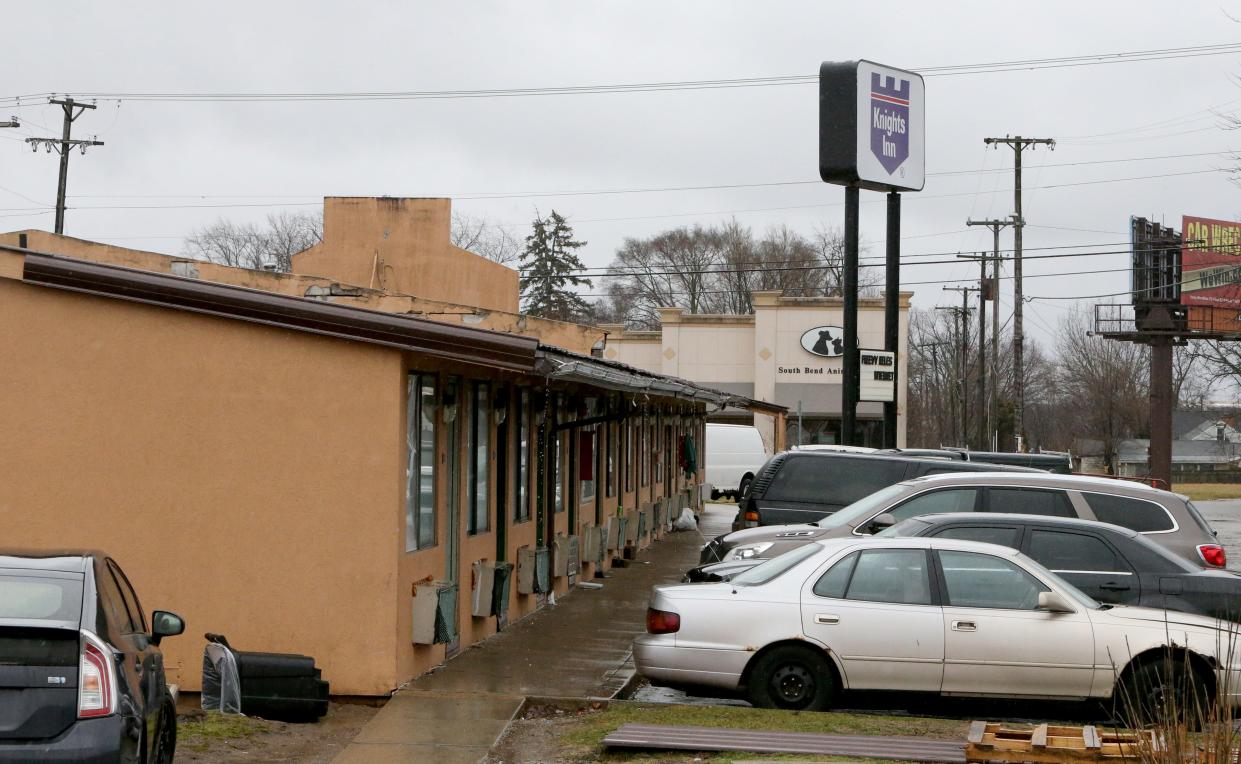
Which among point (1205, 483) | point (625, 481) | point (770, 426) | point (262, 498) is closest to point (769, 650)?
point (262, 498)

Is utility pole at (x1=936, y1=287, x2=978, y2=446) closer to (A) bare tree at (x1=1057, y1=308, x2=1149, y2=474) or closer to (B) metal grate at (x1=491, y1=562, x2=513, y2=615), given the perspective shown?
(A) bare tree at (x1=1057, y1=308, x2=1149, y2=474)

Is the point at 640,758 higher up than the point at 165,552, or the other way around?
the point at 165,552

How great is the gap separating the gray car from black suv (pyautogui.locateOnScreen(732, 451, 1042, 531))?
6.67ft

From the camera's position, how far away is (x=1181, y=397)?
102125mm

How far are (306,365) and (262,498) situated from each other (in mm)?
Result: 1150

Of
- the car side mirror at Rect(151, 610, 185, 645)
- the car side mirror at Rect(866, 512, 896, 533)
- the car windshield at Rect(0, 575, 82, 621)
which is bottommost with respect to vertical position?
the car side mirror at Rect(151, 610, 185, 645)

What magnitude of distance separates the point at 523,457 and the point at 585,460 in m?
3.08

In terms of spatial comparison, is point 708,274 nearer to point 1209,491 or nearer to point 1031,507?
point 1209,491

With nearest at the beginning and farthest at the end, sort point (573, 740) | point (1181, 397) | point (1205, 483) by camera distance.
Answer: point (573, 740) → point (1205, 483) → point (1181, 397)

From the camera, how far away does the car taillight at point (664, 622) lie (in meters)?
10.5

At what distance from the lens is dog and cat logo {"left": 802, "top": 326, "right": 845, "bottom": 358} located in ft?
182

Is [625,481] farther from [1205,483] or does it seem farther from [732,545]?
[1205,483]

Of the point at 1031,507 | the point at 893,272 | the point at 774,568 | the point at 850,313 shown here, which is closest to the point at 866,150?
the point at 893,272

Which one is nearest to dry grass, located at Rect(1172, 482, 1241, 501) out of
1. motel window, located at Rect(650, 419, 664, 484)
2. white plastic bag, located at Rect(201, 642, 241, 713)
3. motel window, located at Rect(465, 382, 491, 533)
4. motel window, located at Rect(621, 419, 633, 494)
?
motel window, located at Rect(650, 419, 664, 484)
